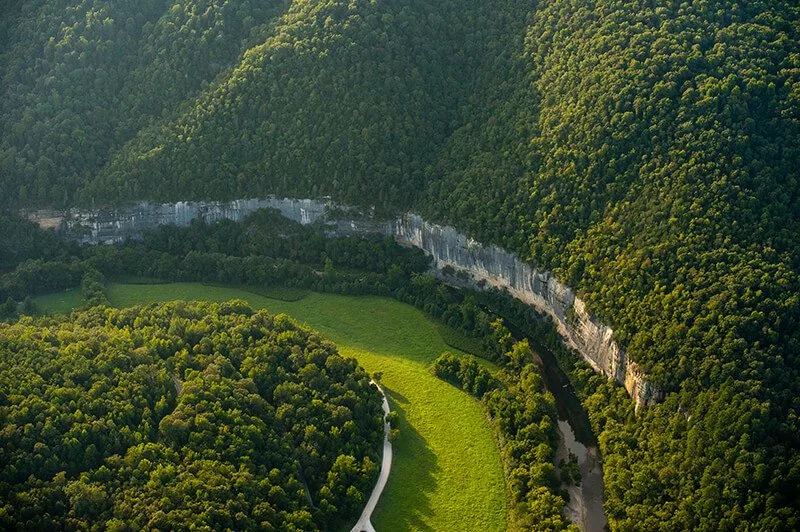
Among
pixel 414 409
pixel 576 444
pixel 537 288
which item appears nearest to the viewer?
Answer: pixel 576 444

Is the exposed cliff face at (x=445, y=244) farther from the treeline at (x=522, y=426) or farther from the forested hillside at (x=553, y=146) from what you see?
the treeline at (x=522, y=426)

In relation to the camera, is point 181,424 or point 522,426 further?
point 522,426

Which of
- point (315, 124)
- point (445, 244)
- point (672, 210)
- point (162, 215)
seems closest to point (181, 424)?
point (445, 244)

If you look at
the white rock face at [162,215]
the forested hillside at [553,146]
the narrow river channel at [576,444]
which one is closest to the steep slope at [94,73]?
the forested hillside at [553,146]

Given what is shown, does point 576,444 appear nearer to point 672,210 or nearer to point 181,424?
point 672,210

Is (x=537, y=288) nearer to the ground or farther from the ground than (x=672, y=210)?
nearer to the ground

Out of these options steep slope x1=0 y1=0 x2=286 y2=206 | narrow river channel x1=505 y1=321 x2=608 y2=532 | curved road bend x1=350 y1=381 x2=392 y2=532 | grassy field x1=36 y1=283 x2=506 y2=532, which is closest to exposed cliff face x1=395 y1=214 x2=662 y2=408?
narrow river channel x1=505 y1=321 x2=608 y2=532

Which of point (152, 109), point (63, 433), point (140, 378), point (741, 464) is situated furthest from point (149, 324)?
point (741, 464)
